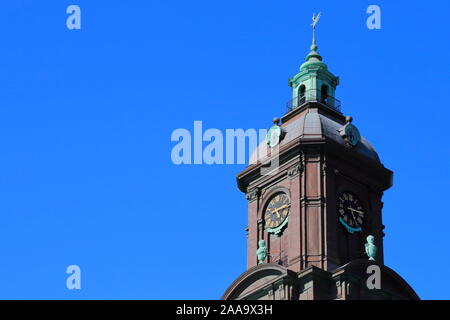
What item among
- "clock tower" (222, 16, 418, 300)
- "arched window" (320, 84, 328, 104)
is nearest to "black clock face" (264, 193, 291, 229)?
"clock tower" (222, 16, 418, 300)

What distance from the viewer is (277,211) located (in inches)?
3570

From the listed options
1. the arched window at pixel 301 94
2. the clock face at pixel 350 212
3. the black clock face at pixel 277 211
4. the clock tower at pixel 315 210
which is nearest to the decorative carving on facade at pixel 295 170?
the clock tower at pixel 315 210

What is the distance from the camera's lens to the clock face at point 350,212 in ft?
293

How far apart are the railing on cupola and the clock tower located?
8 cm

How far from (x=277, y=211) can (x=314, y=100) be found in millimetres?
9570

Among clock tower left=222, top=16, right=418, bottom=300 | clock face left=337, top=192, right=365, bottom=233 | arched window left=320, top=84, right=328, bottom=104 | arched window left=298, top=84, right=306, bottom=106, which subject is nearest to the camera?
clock tower left=222, top=16, right=418, bottom=300

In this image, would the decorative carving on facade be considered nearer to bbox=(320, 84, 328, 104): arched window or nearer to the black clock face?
the black clock face

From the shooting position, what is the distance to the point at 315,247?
86.2m

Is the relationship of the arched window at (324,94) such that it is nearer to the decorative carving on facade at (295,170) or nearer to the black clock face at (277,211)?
the decorative carving on facade at (295,170)

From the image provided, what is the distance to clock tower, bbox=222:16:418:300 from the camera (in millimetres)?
84125

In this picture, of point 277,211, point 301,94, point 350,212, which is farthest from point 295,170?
point 301,94
